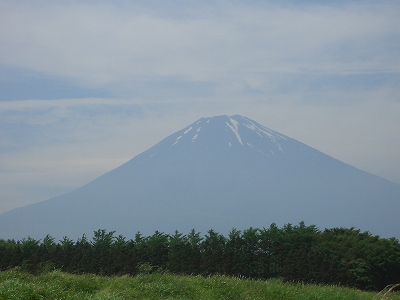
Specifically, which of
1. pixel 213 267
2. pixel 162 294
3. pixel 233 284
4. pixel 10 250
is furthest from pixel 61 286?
pixel 10 250

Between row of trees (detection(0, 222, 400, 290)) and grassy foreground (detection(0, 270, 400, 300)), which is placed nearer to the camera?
grassy foreground (detection(0, 270, 400, 300))

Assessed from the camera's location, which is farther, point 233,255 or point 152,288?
point 233,255

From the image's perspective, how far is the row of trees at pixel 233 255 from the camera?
1032 inches

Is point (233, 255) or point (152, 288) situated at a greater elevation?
point (152, 288)

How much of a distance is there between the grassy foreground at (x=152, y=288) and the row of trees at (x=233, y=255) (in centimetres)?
798

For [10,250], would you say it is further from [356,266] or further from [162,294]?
[356,266]

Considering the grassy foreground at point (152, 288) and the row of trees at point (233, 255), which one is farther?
the row of trees at point (233, 255)

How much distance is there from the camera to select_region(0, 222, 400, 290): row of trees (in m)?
26.2

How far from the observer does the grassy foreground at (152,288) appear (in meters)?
14.7

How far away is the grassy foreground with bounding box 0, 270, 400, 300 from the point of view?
48.3ft

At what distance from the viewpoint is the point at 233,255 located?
89.4 ft

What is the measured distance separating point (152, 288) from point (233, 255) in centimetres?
1141

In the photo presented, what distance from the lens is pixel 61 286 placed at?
15.5 m

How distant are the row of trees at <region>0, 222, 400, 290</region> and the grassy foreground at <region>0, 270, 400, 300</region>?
7.98 metres
